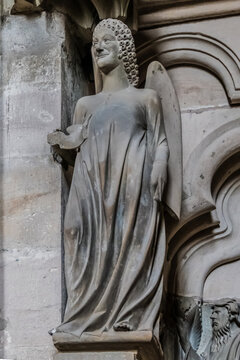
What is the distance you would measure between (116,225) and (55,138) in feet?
1.73

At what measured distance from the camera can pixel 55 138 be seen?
16.6 feet

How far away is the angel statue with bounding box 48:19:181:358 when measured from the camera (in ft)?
15.2

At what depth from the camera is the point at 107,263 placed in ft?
15.4

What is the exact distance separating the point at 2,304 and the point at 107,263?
0.53 metres

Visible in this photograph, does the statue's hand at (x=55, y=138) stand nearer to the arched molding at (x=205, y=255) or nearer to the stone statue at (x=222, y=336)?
the arched molding at (x=205, y=255)

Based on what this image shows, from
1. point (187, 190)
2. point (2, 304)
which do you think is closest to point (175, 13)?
point (187, 190)

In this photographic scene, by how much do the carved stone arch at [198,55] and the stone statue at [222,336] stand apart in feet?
3.07

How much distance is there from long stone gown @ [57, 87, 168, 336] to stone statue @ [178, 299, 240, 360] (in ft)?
1.99

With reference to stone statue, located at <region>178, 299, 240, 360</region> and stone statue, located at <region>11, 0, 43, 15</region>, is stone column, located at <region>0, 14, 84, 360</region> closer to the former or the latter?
stone statue, located at <region>11, 0, 43, 15</region>

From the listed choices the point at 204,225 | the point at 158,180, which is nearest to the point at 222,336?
the point at 204,225

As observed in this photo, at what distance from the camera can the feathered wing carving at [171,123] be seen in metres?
4.93

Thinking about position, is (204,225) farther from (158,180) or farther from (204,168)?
(158,180)

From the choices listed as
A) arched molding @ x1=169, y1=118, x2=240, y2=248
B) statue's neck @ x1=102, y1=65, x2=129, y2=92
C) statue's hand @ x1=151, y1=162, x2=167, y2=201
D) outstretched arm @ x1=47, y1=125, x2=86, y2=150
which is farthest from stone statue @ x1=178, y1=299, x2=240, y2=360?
statue's neck @ x1=102, y1=65, x2=129, y2=92

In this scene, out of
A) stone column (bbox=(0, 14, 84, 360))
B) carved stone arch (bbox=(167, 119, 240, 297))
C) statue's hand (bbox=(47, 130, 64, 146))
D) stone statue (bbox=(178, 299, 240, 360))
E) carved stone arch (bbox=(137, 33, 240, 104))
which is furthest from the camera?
carved stone arch (bbox=(137, 33, 240, 104))
